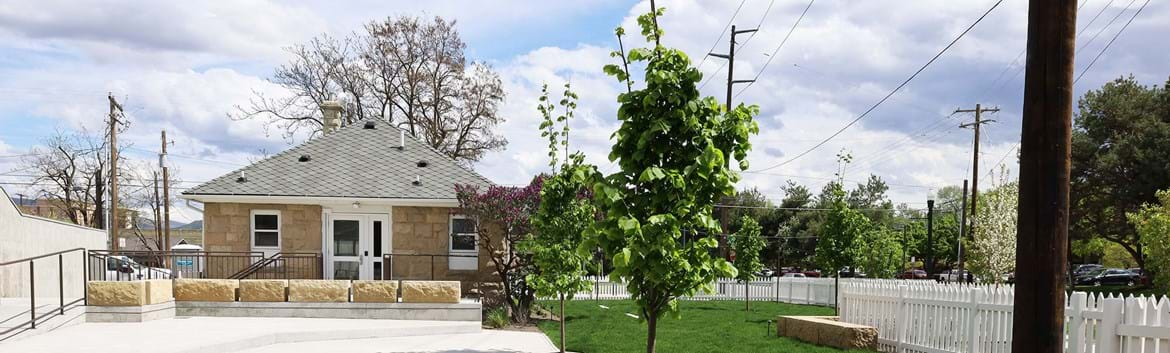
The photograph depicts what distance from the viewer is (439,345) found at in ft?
44.3

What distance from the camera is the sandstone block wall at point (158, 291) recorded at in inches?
567

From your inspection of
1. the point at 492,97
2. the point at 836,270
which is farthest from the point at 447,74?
the point at 836,270

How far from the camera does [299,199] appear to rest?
1875 centimetres

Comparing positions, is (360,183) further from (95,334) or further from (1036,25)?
(1036,25)

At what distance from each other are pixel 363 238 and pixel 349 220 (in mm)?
539

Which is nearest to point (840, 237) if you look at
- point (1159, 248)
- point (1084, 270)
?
point (1159, 248)

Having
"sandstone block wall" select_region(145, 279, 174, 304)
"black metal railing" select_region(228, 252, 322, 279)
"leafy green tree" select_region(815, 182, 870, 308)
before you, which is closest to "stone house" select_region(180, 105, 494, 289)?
"black metal railing" select_region(228, 252, 322, 279)

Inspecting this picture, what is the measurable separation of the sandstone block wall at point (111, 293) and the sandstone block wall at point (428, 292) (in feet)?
15.2

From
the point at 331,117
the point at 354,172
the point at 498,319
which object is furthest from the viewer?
the point at 331,117

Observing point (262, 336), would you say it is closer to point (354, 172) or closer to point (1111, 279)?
point (354, 172)

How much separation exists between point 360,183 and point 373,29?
16.5 metres

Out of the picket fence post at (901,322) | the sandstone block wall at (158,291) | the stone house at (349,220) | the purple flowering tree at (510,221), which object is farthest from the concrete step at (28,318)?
the picket fence post at (901,322)

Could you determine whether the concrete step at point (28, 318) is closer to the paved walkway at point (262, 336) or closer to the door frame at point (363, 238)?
the paved walkway at point (262, 336)

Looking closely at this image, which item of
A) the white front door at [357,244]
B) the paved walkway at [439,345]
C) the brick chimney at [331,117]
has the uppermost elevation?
the brick chimney at [331,117]
